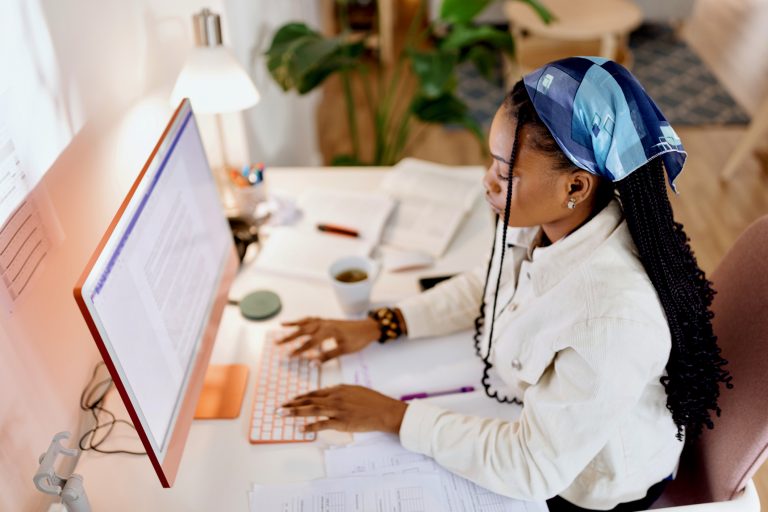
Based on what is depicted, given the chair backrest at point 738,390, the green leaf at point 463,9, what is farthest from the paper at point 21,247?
the green leaf at point 463,9

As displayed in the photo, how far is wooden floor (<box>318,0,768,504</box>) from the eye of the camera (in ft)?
9.25

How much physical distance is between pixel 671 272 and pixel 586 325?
146 mm

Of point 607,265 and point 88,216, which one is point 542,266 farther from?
point 88,216

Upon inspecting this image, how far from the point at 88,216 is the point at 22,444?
40 cm

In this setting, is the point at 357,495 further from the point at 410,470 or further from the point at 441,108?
the point at 441,108

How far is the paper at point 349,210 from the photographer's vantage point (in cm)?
153

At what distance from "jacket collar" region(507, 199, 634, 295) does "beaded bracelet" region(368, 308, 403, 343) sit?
0.31 meters

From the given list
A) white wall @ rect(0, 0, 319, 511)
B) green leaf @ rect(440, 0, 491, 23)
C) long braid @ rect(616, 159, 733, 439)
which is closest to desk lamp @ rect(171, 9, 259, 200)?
white wall @ rect(0, 0, 319, 511)

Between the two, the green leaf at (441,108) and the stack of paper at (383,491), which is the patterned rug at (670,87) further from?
the stack of paper at (383,491)

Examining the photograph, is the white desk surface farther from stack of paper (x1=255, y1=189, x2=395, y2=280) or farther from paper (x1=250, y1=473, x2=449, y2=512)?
stack of paper (x1=255, y1=189, x2=395, y2=280)

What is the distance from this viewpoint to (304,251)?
1.46 metres

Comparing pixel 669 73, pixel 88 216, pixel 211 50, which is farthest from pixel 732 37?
pixel 88 216

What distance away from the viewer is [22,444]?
896mm

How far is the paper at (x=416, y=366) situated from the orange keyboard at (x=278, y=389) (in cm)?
8
